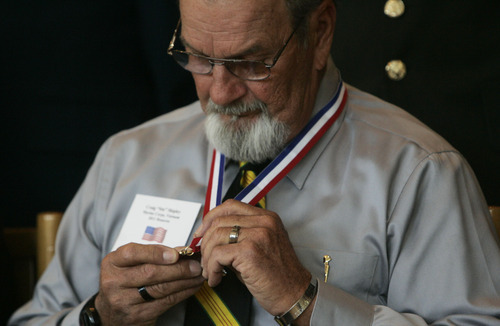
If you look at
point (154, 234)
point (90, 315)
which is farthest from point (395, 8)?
point (90, 315)

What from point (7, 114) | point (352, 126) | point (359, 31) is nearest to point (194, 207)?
Result: point (352, 126)

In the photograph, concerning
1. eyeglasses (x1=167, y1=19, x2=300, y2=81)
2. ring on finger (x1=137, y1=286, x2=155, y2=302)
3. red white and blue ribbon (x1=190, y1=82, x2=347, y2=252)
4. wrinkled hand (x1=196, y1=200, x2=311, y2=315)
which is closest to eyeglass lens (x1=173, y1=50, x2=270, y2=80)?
eyeglasses (x1=167, y1=19, x2=300, y2=81)

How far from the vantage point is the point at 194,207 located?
1.97 meters

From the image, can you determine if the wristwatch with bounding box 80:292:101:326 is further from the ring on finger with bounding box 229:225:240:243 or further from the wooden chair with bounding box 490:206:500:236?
the wooden chair with bounding box 490:206:500:236

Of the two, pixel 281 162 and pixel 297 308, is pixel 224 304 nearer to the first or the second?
pixel 297 308

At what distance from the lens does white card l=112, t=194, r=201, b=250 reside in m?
1.93

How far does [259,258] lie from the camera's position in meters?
1.53

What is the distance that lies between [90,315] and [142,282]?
24 centimetres

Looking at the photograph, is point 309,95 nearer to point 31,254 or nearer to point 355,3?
point 355,3

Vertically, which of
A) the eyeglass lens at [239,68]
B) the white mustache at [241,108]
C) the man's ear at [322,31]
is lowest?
the white mustache at [241,108]

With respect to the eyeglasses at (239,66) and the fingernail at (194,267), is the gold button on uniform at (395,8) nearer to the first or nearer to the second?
the eyeglasses at (239,66)


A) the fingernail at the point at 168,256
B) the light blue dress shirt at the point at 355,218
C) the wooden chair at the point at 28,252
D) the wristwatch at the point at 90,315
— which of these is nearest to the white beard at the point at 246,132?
the light blue dress shirt at the point at 355,218

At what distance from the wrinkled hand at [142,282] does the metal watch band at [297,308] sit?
223 mm

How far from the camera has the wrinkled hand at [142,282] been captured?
1.61 meters
